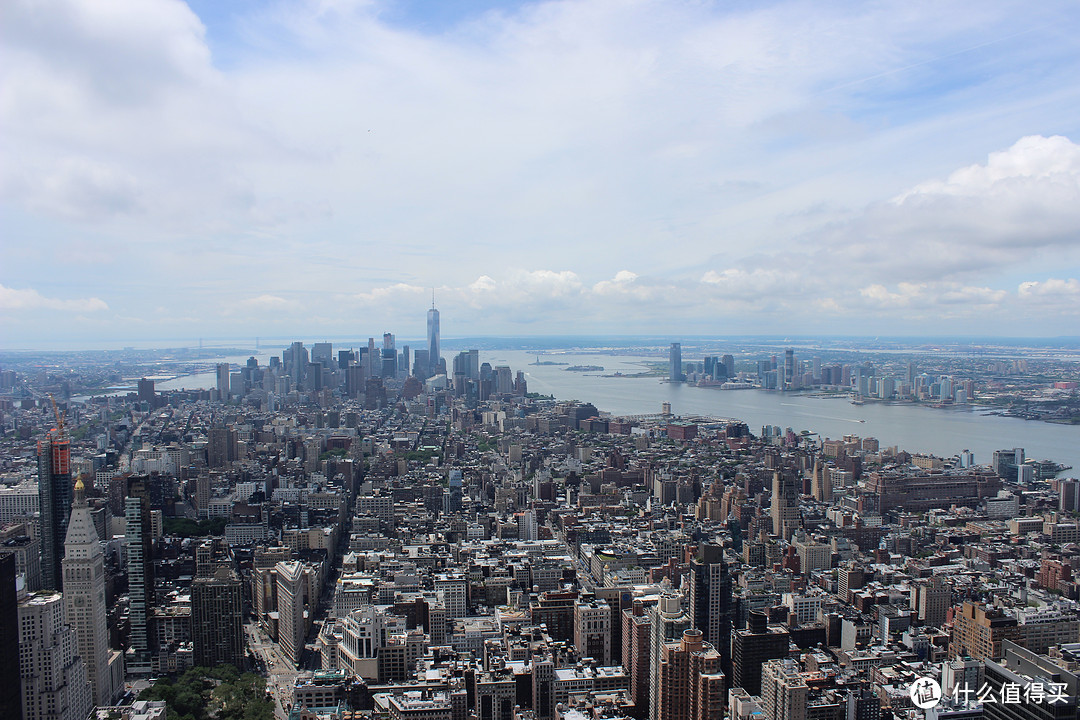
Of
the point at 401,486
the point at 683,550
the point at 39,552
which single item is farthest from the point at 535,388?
the point at 39,552

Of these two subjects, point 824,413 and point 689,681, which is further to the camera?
point 824,413

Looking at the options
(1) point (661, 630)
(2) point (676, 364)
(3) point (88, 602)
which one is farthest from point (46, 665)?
(2) point (676, 364)

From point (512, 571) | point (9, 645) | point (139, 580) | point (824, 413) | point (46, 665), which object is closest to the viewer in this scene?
point (9, 645)

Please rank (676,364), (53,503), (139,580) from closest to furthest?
(139,580) → (53,503) → (676,364)

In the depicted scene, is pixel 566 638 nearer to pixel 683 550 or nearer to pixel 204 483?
pixel 683 550

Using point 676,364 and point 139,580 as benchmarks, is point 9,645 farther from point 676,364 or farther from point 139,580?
point 676,364

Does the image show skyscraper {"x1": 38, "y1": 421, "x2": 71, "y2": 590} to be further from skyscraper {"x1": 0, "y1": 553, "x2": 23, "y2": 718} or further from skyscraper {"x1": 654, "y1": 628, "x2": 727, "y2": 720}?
skyscraper {"x1": 654, "y1": 628, "x2": 727, "y2": 720}

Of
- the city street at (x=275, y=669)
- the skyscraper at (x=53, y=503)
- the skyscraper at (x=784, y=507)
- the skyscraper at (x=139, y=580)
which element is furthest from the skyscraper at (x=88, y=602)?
the skyscraper at (x=784, y=507)
